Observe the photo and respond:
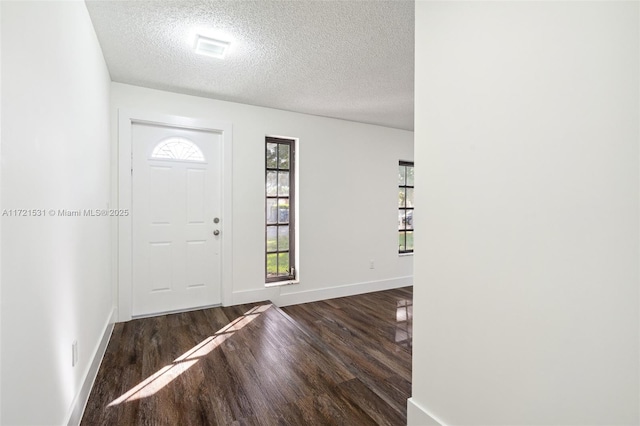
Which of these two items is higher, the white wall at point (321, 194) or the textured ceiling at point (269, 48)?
the textured ceiling at point (269, 48)

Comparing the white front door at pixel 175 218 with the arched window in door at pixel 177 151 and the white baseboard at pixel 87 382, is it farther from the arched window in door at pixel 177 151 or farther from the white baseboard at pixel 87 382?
the white baseboard at pixel 87 382

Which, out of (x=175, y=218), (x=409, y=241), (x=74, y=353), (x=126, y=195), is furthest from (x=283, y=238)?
(x=74, y=353)

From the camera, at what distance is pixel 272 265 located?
384 cm

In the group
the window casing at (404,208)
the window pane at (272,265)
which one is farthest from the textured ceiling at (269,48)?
the window pane at (272,265)

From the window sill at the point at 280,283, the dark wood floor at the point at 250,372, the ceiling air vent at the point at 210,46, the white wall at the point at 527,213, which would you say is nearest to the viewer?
the white wall at the point at 527,213

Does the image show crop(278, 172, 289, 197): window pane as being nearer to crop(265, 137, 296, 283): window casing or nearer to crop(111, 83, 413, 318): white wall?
crop(265, 137, 296, 283): window casing

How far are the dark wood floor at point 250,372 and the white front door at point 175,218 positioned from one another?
0.82 ft

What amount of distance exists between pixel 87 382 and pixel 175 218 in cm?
172

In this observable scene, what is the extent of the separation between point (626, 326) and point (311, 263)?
3280 millimetres

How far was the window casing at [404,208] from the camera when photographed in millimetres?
4941

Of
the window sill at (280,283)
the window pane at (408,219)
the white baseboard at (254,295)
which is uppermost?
the window pane at (408,219)

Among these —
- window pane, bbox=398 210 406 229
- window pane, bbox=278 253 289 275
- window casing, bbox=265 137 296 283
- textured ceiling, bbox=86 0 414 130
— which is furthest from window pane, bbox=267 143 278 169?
window pane, bbox=398 210 406 229

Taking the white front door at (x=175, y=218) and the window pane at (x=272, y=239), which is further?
the window pane at (x=272, y=239)

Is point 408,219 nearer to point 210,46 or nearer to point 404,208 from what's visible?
point 404,208
